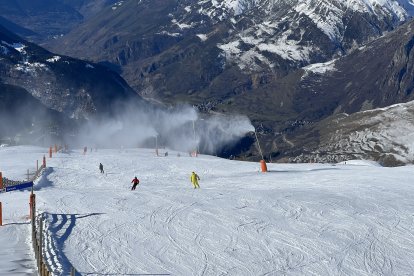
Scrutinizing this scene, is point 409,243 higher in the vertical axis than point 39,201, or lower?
lower

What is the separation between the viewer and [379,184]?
52156 millimetres

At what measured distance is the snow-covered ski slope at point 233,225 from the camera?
107 ft

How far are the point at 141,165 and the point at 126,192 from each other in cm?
2217

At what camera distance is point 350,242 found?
36.8 m

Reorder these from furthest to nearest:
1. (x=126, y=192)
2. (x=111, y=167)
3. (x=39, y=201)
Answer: (x=111, y=167) < (x=126, y=192) < (x=39, y=201)

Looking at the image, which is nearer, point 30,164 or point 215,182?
point 215,182

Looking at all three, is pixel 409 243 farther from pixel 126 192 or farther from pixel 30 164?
pixel 30 164

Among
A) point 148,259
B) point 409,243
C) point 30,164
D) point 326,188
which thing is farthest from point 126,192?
point 30,164

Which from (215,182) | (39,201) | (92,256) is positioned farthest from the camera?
(215,182)

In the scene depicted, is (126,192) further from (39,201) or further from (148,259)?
(148,259)

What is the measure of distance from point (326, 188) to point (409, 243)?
13117 mm

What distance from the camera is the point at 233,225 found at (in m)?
39.0

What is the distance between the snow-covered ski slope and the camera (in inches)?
1284

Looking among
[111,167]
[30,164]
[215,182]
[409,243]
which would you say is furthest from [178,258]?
[30,164]
